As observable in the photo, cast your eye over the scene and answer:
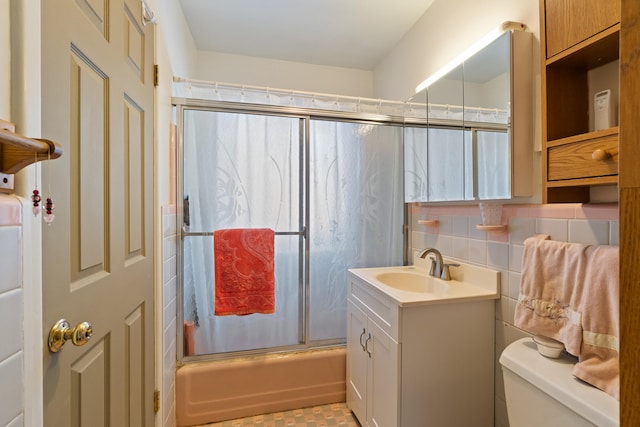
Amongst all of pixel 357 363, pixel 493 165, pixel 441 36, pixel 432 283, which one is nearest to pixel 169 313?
pixel 357 363

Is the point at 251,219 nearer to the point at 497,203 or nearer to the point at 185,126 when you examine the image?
the point at 185,126

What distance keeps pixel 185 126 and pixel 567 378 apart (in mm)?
2031

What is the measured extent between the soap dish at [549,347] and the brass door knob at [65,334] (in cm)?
135

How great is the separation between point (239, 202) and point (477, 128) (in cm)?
138

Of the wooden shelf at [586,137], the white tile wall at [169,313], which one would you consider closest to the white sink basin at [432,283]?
the wooden shelf at [586,137]

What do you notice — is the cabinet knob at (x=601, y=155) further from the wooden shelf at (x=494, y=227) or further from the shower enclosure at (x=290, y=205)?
the shower enclosure at (x=290, y=205)

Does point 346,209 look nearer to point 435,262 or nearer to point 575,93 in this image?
point 435,262

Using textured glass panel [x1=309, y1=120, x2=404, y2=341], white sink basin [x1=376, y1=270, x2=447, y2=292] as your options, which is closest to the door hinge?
textured glass panel [x1=309, y1=120, x2=404, y2=341]

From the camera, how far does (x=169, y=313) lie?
1.57 m

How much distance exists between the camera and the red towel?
1.76 meters

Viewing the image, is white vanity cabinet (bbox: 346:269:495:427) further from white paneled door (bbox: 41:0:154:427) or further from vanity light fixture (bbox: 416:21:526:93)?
vanity light fixture (bbox: 416:21:526:93)

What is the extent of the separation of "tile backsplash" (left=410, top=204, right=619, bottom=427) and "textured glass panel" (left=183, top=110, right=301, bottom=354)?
93cm

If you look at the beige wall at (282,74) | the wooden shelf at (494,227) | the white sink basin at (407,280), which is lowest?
the white sink basin at (407,280)

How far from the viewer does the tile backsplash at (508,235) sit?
975 millimetres
